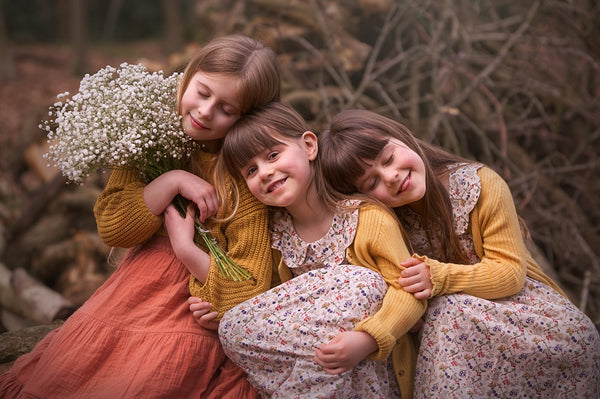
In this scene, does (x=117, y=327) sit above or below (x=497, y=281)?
above

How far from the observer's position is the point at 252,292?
2.20 m

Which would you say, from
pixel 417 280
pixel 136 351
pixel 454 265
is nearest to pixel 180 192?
pixel 136 351

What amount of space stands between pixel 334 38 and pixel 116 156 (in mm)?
2756

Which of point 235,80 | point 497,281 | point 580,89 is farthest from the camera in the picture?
point 580,89

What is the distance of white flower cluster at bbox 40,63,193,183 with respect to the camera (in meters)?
2.16

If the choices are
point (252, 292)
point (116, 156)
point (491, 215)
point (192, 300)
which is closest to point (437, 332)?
point (491, 215)

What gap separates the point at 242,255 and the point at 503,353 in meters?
1.04

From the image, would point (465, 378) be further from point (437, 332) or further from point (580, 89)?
point (580, 89)

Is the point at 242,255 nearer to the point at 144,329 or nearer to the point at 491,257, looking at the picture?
the point at 144,329

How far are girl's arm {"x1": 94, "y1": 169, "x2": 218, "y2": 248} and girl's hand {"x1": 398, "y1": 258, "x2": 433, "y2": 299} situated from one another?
0.80m

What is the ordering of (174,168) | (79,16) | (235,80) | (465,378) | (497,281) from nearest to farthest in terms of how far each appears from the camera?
(465,378) → (497,281) → (235,80) → (174,168) → (79,16)

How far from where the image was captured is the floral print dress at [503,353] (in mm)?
1976

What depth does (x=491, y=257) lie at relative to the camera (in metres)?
2.17

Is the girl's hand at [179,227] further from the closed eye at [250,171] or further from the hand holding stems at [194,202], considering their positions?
the closed eye at [250,171]
